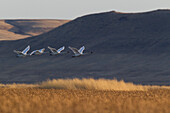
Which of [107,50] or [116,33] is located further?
[116,33]

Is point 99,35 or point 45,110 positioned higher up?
point 45,110

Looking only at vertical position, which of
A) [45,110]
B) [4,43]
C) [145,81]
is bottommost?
[4,43]

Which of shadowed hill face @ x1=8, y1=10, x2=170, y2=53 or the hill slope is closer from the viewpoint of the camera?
the hill slope

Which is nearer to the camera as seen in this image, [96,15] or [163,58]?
[163,58]

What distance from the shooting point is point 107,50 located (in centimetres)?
8681

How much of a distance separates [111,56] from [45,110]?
6837 centimetres

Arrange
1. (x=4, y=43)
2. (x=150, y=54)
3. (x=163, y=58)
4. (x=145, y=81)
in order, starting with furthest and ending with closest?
1. (x=4, y=43)
2. (x=150, y=54)
3. (x=163, y=58)
4. (x=145, y=81)

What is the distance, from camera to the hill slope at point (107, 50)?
217 ft

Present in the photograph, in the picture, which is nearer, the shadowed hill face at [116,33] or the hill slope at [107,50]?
the hill slope at [107,50]

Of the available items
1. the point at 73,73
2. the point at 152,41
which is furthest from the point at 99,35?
the point at 73,73

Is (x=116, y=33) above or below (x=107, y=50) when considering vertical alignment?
above

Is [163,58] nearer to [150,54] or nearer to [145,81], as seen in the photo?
[150,54]

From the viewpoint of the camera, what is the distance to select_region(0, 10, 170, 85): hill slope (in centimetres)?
6600

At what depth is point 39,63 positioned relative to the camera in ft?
264
